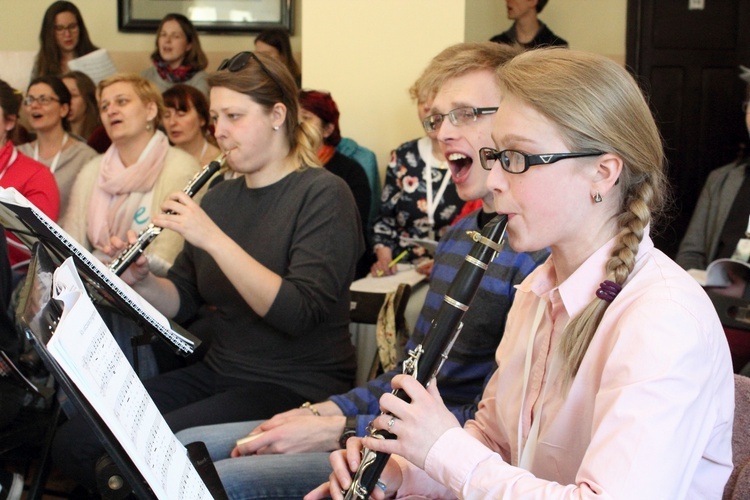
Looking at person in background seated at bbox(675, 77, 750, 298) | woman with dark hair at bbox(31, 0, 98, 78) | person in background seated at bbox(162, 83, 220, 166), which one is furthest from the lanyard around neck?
person in background seated at bbox(675, 77, 750, 298)

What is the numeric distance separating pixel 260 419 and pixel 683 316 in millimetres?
1128

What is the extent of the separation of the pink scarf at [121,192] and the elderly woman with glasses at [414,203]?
0.88 meters

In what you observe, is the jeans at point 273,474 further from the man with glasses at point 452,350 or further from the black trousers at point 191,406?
the black trousers at point 191,406

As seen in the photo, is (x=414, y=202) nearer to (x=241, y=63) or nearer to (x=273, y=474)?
(x=241, y=63)

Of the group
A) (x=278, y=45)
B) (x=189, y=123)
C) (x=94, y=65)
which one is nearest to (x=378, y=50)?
(x=189, y=123)

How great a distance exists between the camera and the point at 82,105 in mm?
4219

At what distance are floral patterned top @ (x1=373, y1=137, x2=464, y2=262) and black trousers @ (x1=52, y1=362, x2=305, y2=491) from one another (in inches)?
52.3

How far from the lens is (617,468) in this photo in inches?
36.4

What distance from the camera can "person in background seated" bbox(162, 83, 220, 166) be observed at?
11.8 feet

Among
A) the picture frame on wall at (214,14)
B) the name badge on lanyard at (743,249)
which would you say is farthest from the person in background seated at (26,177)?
the name badge on lanyard at (743,249)

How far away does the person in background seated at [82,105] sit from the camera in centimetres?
420

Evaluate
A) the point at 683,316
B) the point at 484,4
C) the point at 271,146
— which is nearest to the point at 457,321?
the point at 683,316

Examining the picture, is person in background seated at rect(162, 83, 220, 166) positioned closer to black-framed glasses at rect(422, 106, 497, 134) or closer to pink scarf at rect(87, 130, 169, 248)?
pink scarf at rect(87, 130, 169, 248)

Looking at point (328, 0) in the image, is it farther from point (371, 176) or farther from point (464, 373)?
point (464, 373)
